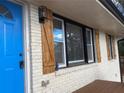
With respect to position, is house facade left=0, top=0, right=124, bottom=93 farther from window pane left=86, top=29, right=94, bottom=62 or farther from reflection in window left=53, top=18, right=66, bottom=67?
window pane left=86, top=29, right=94, bottom=62

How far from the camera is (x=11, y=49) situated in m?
3.12

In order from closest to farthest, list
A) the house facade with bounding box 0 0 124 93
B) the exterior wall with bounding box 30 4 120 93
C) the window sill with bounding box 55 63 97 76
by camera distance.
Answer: the house facade with bounding box 0 0 124 93
the exterior wall with bounding box 30 4 120 93
the window sill with bounding box 55 63 97 76

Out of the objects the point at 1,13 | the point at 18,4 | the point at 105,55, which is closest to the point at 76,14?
the point at 18,4

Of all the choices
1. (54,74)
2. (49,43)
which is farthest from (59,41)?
(54,74)

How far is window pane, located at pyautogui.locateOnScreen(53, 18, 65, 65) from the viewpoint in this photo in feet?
14.8

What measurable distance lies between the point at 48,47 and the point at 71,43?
1.52 meters

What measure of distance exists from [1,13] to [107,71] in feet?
20.8

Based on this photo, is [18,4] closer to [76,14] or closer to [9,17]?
[9,17]

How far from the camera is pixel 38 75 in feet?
11.8

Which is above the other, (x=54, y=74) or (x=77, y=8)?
(x=77, y=8)

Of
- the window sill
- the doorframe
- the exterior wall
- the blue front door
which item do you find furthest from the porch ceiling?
the window sill

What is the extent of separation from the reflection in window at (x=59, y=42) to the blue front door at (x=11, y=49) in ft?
4.27

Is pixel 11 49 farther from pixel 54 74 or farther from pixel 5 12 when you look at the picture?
pixel 54 74

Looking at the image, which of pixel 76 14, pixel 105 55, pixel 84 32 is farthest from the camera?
pixel 105 55
